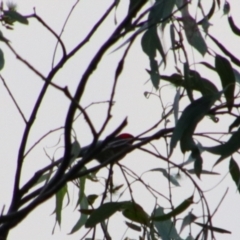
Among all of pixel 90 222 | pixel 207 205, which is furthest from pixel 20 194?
pixel 207 205

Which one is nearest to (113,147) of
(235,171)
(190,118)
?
(190,118)

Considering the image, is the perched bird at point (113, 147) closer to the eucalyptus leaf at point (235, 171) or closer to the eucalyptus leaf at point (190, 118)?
the eucalyptus leaf at point (190, 118)

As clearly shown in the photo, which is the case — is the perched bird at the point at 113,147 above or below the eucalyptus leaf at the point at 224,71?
below

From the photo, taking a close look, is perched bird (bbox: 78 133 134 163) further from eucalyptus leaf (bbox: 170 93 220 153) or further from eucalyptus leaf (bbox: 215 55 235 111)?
eucalyptus leaf (bbox: 215 55 235 111)

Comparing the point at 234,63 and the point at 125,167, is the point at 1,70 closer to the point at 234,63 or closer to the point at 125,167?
the point at 125,167

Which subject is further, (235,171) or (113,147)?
(235,171)

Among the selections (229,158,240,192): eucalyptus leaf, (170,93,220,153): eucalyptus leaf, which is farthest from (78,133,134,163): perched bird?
(229,158,240,192): eucalyptus leaf

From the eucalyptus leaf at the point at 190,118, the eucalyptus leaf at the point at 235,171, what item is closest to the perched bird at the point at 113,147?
the eucalyptus leaf at the point at 190,118

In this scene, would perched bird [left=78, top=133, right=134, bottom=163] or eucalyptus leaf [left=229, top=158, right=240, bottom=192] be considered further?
eucalyptus leaf [left=229, top=158, right=240, bottom=192]

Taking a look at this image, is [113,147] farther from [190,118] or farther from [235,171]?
[235,171]

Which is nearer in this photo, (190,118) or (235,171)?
(190,118)

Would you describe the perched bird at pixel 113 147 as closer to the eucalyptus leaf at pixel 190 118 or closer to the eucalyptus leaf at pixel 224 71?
the eucalyptus leaf at pixel 190 118

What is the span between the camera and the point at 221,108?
101cm

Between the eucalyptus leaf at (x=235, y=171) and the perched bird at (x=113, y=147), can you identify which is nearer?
the perched bird at (x=113, y=147)
